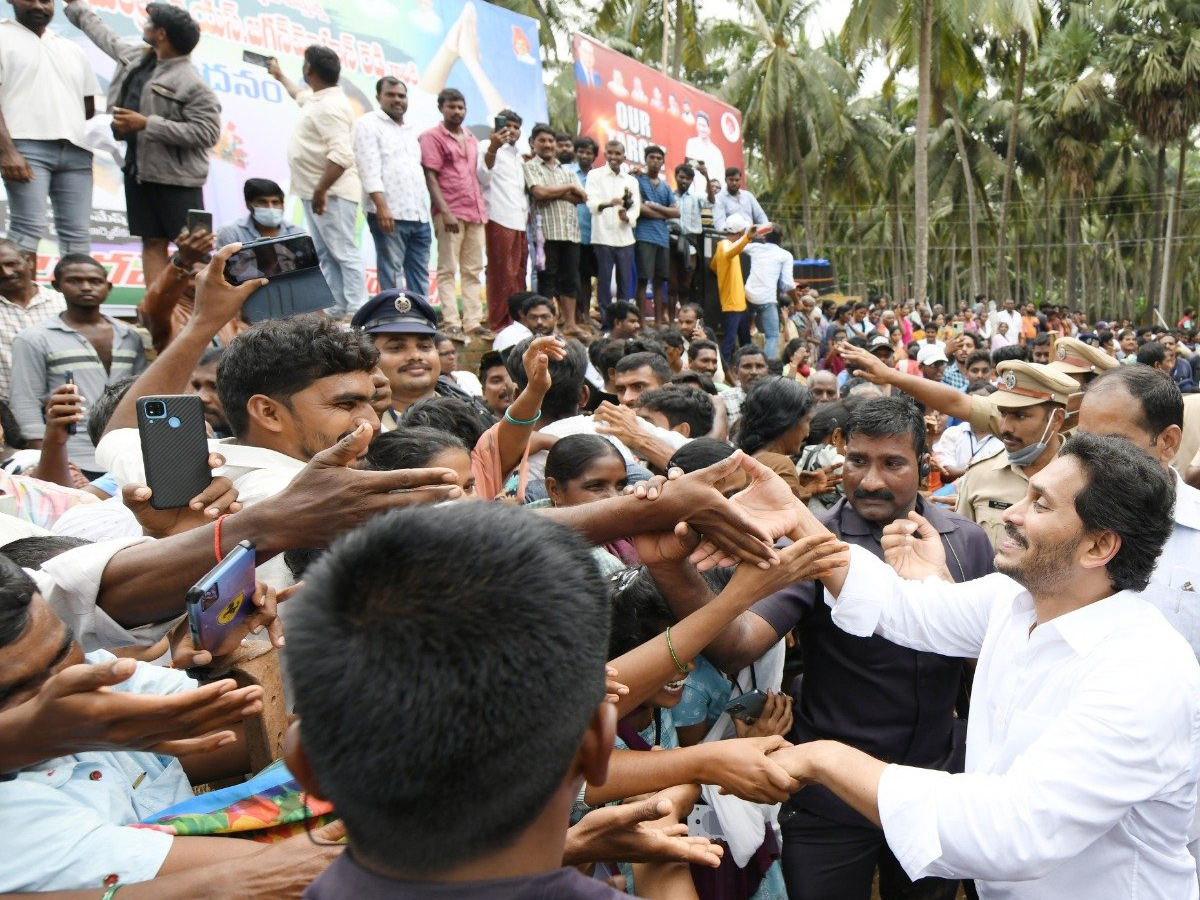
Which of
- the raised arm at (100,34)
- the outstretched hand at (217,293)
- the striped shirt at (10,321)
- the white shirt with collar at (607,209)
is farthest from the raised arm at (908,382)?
the white shirt with collar at (607,209)

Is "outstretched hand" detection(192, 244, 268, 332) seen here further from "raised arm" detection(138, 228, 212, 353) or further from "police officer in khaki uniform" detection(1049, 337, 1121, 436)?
"police officer in khaki uniform" detection(1049, 337, 1121, 436)

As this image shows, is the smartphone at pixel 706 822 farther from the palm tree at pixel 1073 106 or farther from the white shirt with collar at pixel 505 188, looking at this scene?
the palm tree at pixel 1073 106

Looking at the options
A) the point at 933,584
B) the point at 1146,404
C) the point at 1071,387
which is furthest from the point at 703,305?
the point at 933,584

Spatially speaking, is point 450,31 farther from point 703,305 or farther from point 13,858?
point 13,858

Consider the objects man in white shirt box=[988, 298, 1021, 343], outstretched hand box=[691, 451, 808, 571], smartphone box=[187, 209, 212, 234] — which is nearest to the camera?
outstretched hand box=[691, 451, 808, 571]

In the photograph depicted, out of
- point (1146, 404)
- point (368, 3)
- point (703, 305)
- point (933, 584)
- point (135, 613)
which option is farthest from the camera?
point (703, 305)

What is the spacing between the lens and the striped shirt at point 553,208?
9140 millimetres

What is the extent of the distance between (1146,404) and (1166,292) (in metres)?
30.7

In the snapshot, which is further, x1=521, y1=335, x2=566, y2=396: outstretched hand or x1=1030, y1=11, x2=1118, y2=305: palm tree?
x1=1030, y1=11, x2=1118, y2=305: palm tree

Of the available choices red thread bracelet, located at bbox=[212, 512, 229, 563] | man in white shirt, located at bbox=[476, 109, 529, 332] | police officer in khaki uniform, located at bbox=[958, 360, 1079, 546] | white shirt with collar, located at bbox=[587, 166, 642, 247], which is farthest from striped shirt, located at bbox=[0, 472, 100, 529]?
white shirt with collar, located at bbox=[587, 166, 642, 247]

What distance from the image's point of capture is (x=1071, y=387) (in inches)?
178

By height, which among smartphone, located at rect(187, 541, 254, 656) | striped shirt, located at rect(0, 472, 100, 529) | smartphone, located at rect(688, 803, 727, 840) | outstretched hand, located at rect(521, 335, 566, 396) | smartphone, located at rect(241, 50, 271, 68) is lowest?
smartphone, located at rect(688, 803, 727, 840)

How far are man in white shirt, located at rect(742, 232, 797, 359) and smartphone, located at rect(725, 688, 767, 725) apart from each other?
9457 millimetres

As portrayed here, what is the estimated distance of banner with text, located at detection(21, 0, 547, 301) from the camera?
23.8 ft
